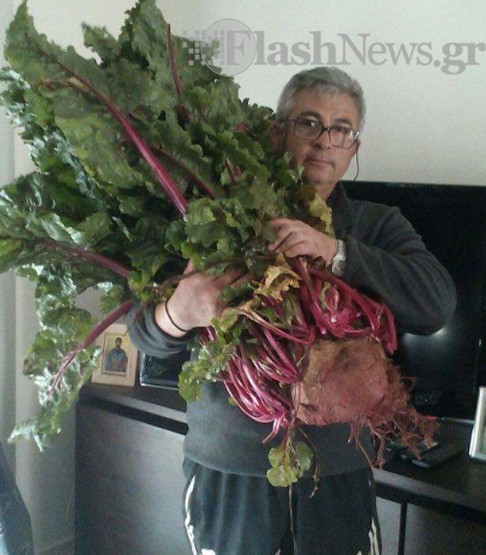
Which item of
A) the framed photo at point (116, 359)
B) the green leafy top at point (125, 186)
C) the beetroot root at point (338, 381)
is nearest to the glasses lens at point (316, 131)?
the green leafy top at point (125, 186)

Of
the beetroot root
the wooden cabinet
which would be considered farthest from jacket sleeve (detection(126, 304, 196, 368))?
the wooden cabinet

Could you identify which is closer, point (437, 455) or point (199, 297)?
point (199, 297)

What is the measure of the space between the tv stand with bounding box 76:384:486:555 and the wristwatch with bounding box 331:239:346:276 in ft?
1.79

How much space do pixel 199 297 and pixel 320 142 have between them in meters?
0.34

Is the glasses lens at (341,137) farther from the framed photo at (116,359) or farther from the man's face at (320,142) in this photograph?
the framed photo at (116,359)

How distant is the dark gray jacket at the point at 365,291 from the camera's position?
91 centimetres

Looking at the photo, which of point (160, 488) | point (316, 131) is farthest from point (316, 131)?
point (160, 488)

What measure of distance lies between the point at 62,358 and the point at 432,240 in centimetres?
96

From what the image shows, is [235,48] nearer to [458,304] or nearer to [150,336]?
[458,304]

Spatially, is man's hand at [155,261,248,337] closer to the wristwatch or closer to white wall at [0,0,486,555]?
the wristwatch

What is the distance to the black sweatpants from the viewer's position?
0.95 metres

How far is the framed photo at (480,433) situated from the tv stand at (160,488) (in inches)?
0.7

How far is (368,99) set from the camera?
1.76 metres

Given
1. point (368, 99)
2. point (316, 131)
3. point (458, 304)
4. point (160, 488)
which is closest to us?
point (316, 131)
